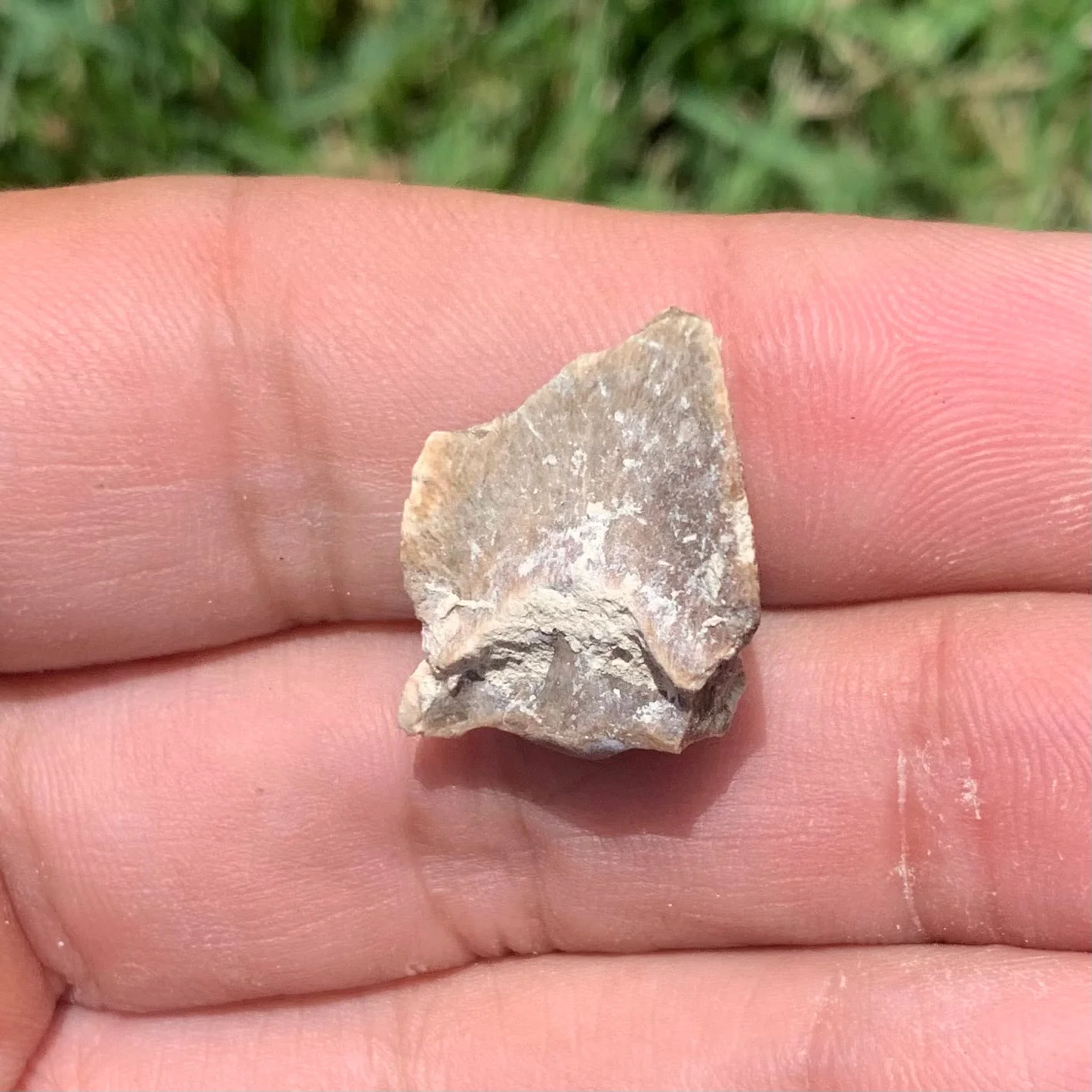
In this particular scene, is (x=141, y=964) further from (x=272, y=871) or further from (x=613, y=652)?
(x=613, y=652)

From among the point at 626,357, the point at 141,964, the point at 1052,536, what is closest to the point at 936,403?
the point at 1052,536

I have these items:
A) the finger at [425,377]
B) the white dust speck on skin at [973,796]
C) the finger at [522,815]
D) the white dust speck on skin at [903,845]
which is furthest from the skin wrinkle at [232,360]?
the white dust speck on skin at [973,796]

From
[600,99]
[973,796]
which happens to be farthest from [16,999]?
[600,99]

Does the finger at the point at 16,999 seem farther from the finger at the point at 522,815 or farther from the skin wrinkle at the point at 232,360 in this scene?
the skin wrinkle at the point at 232,360

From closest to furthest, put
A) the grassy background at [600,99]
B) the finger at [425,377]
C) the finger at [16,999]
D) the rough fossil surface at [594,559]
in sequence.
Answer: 1. the rough fossil surface at [594,559]
2. the finger at [425,377]
3. the finger at [16,999]
4. the grassy background at [600,99]

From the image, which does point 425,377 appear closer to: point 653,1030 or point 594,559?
point 594,559
